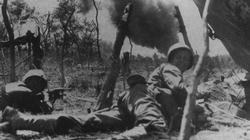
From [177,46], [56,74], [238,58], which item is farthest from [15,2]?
[177,46]

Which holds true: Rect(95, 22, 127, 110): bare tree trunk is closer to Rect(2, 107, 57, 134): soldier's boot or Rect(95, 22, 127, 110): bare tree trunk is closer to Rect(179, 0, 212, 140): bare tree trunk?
Rect(2, 107, 57, 134): soldier's boot

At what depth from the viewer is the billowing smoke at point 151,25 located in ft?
78.7

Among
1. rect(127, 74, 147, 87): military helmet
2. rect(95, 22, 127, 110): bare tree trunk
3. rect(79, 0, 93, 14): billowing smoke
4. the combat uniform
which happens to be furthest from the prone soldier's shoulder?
rect(79, 0, 93, 14): billowing smoke

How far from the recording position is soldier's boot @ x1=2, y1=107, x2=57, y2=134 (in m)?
4.50

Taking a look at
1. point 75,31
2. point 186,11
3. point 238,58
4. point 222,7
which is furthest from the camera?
point 75,31

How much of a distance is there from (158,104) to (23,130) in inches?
68.2

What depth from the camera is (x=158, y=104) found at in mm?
4602

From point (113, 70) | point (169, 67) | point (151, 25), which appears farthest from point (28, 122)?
point (151, 25)

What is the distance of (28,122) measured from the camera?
4516mm

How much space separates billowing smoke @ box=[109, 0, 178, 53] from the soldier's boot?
19067mm

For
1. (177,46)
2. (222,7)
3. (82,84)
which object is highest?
(222,7)

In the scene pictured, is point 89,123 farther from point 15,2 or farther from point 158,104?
point 15,2

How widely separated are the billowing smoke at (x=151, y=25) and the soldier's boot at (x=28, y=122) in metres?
19.1

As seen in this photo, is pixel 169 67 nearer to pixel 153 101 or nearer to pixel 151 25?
pixel 153 101
